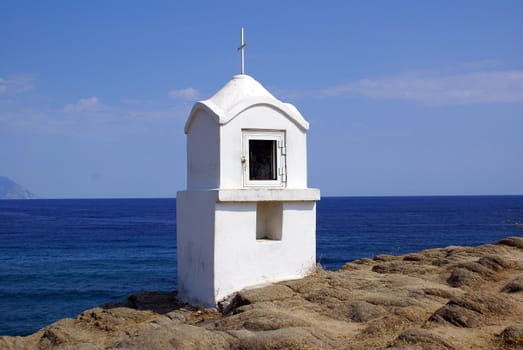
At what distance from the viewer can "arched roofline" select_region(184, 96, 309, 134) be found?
11.8 metres

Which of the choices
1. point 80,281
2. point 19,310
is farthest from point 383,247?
point 19,310

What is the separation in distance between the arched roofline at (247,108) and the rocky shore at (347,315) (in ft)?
10.5

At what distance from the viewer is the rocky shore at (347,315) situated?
795 cm

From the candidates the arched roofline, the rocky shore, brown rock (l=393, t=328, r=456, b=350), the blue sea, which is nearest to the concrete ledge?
the arched roofline

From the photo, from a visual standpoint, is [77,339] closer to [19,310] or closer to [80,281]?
[19,310]

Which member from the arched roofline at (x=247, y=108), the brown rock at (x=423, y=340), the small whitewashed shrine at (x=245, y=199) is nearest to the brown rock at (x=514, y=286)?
the brown rock at (x=423, y=340)

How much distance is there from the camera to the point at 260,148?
504 inches

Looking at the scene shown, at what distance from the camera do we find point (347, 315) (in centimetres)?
945

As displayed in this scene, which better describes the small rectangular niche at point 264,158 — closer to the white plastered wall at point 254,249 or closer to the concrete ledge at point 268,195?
the concrete ledge at point 268,195

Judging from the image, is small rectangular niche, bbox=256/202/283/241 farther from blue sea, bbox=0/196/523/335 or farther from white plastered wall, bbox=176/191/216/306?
blue sea, bbox=0/196/523/335

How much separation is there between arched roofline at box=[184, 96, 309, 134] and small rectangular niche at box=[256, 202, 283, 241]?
176 cm

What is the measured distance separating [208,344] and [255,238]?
4081 mm

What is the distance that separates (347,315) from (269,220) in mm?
3690

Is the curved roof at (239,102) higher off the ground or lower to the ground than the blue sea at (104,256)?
higher
